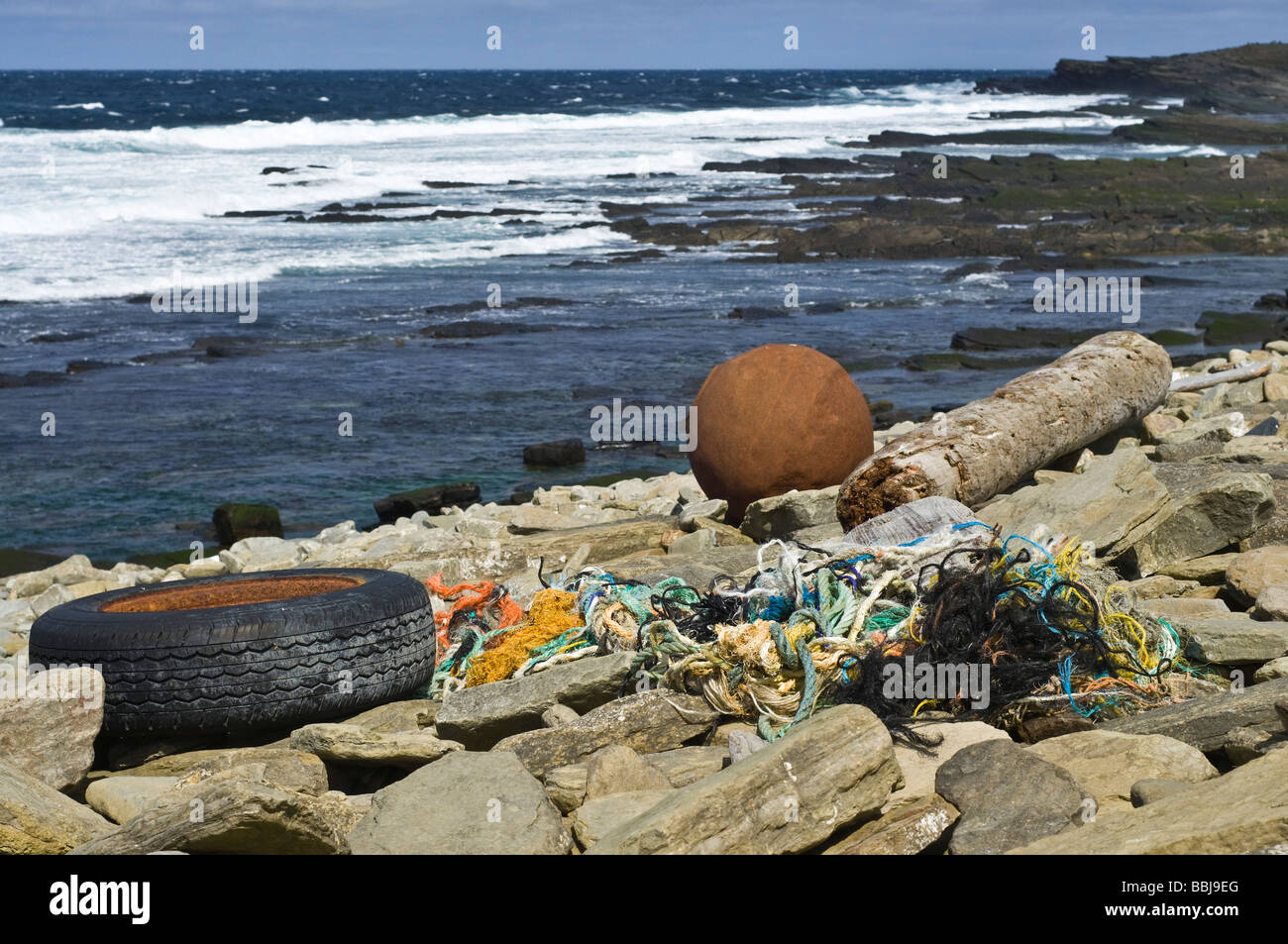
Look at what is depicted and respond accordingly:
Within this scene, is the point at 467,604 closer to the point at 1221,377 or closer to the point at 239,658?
the point at 239,658

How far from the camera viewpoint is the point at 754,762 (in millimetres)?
3828

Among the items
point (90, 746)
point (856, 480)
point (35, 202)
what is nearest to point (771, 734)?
point (90, 746)

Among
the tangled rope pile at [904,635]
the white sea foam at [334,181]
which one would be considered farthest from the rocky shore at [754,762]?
the white sea foam at [334,181]

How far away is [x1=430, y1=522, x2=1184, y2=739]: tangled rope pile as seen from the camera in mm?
4672

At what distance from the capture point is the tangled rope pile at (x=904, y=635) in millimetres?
4672

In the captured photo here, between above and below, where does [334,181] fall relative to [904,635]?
above

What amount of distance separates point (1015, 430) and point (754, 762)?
5.15 meters

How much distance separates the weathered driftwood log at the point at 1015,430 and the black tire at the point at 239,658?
3.24 meters

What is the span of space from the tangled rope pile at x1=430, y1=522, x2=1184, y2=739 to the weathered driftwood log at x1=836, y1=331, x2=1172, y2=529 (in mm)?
1976

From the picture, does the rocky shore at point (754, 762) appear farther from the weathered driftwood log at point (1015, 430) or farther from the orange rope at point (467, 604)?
the weathered driftwood log at point (1015, 430)

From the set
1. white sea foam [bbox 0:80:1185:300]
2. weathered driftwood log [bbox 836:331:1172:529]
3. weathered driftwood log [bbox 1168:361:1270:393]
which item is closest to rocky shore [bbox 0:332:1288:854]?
weathered driftwood log [bbox 836:331:1172:529]

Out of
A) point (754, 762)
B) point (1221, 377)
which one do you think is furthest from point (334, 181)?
point (754, 762)

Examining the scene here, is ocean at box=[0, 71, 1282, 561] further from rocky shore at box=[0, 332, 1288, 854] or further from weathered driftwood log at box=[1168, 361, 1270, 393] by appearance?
rocky shore at box=[0, 332, 1288, 854]

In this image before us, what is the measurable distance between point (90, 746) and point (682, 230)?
2896 centimetres
